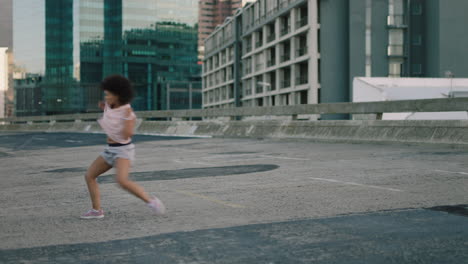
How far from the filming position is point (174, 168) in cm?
987

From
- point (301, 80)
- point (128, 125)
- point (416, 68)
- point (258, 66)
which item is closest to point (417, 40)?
point (416, 68)

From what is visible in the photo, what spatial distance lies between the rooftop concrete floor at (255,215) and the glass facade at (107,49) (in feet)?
403

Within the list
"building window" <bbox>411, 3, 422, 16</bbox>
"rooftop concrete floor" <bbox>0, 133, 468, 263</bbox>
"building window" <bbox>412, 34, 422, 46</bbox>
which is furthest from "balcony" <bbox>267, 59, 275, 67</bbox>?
"rooftop concrete floor" <bbox>0, 133, 468, 263</bbox>

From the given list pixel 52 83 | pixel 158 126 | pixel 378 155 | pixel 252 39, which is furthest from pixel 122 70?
pixel 378 155

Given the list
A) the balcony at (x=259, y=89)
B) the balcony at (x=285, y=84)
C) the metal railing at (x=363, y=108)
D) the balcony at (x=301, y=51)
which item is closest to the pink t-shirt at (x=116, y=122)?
the metal railing at (x=363, y=108)

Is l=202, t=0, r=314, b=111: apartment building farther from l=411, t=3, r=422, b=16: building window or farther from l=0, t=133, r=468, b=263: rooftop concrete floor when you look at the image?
l=0, t=133, r=468, b=263: rooftop concrete floor

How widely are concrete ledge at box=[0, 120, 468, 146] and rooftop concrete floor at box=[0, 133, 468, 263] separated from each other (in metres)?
2.28

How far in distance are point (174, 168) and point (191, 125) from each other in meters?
13.6

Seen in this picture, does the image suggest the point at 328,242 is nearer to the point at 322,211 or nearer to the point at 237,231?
the point at 237,231

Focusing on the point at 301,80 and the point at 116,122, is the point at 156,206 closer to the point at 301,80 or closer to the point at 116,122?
the point at 116,122

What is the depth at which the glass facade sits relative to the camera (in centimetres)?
13400

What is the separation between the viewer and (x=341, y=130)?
15156 millimetres

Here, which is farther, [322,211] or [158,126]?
[158,126]

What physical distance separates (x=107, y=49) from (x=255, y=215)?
134 metres
